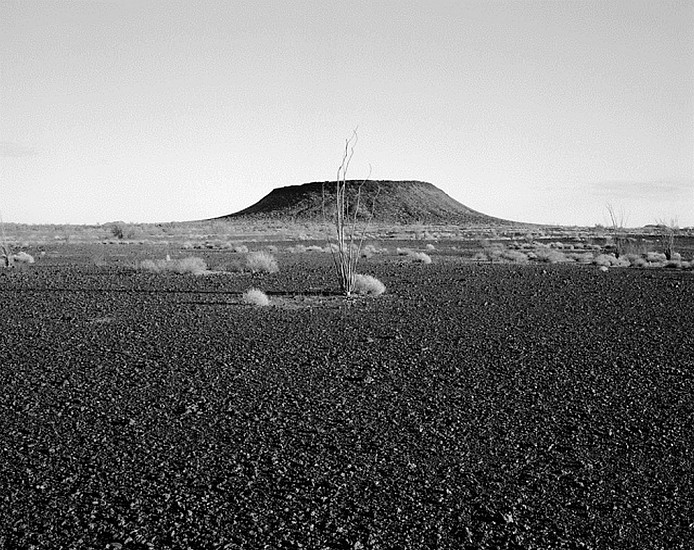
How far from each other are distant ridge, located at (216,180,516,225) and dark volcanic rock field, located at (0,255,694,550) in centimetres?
9908

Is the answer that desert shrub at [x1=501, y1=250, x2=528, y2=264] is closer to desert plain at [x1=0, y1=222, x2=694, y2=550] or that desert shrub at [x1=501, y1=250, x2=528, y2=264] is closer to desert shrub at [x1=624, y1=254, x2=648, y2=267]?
desert shrub at [x1=624, y1=254, x2=648, y2=267]

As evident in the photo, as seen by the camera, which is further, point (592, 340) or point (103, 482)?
point (592, 340)

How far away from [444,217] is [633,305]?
10507cm

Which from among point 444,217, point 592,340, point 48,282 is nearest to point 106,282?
point 48,282

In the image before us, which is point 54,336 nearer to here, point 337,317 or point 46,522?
point 337,317

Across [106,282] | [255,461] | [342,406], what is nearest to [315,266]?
[106,282]

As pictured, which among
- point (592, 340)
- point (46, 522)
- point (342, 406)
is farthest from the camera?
point (592, 340)

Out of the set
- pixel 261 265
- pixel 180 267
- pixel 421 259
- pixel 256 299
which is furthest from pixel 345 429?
pixel 421 259

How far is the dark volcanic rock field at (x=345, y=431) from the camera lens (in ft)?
15.9

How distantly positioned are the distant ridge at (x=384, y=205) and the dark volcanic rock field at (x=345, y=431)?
99081 mm

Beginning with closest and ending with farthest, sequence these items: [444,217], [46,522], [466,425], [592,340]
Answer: [46,522] < [466,425] < [592,340] < [444,217]

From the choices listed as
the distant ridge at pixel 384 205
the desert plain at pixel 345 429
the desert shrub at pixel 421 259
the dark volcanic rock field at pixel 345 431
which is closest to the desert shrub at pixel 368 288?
the desert plain at pixel 345 429

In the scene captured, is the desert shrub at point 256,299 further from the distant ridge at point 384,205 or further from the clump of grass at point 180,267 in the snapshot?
the distant ridge at point 384,205

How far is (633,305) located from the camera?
16078 mm
